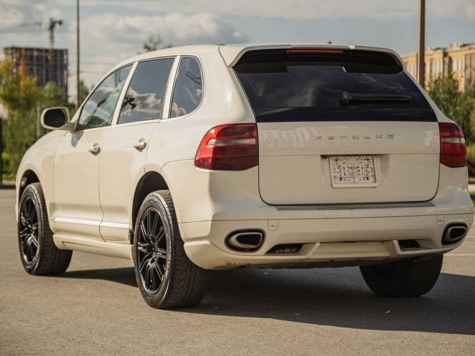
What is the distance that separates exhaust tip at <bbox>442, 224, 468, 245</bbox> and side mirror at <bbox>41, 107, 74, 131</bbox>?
355 centimetres

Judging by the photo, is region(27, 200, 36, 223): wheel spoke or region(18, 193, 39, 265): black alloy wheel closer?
region(18, 193, 39, 265): black alloy wheel

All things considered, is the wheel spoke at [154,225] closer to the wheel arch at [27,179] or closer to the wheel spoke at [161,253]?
the wheel spoke at [161,253]

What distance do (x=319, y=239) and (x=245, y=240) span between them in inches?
18.5

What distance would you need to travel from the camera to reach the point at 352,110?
7.85 meters

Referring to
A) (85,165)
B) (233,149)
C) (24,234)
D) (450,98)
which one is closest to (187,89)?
(233,149)

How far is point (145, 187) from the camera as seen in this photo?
857 cm

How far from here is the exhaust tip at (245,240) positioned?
24.6 ft

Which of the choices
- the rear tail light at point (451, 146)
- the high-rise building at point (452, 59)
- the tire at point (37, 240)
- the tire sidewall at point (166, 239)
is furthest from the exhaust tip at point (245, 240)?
the high-rise building at point (452, 59)

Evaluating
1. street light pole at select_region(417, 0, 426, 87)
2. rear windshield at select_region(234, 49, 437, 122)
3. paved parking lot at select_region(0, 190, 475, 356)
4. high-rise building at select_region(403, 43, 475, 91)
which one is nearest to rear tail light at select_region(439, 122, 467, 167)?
rear windshield at select_region(234, 49, 437, 122)

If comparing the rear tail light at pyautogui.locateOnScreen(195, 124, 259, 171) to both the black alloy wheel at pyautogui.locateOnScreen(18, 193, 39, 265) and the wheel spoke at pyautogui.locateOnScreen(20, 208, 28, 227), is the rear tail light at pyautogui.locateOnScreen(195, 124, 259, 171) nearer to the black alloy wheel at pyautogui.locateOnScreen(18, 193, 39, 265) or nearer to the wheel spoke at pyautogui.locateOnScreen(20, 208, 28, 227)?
the black alloy wheel at pyautogui.locateOnScreen(18, 193, 39, 265)

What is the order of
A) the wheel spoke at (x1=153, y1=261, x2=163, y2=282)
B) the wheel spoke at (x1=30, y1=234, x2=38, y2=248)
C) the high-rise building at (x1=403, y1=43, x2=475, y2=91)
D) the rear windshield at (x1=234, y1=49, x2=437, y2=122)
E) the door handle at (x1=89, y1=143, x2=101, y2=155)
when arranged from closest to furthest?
1. the rear windshield at (x1=234, y1=49, x2=437, y2=122)
2. the wheel spoke at (x1=153, y1=261, x2=163, y2=282)
3. the door handle at (x1=89, y1=143, x2=101, y2=155)
4. the wheel spoke at (x1=30, y1=234, x2=38, y2=248)
5. the high-rise building at (x1=403, y1=43, x2=475, y2=91)

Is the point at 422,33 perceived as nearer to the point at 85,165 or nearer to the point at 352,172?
the point at 85,165

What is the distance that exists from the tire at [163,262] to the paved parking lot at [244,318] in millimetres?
119

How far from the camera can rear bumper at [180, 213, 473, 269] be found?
7.51m
